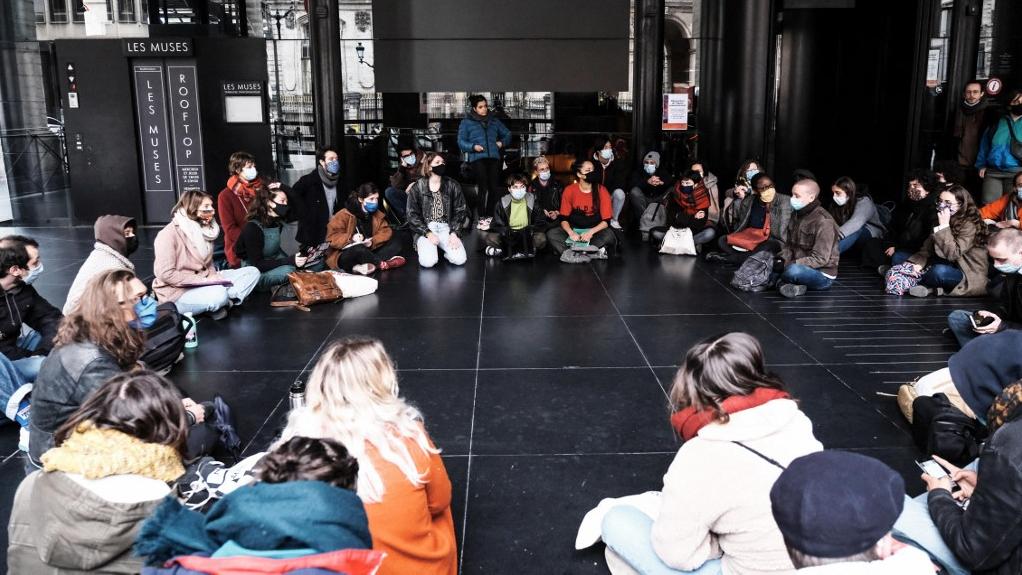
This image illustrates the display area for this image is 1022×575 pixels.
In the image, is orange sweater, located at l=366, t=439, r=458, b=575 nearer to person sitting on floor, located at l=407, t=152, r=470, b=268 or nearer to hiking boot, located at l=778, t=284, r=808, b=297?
hiking boot, located at l=778, t=284, r=808, b=297

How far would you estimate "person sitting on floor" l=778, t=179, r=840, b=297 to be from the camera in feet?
28.0

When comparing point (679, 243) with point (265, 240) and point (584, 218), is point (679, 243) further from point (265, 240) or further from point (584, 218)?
point (265, 240)

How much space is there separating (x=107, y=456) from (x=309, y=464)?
2.55ft

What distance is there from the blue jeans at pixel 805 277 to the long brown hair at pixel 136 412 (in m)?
6.88

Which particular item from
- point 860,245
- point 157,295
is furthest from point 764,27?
point 157,295

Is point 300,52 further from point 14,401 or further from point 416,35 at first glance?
point 14,401

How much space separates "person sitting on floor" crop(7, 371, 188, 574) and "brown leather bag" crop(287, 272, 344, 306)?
5.22 metres

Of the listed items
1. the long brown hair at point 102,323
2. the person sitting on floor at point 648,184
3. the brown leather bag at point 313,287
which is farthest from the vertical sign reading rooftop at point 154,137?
the long brown hair at point 102,323

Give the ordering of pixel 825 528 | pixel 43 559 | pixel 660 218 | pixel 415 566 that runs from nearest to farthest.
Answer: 1. pixel 825 528
2. pixel 43 559
3. pixel 415 566
4. pixel 660 218

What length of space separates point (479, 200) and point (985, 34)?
283 inches

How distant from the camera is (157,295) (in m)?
7.45

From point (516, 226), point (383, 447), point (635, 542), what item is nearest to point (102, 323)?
point (383, 447)

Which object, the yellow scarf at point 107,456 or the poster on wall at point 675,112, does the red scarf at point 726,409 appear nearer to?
the yellow scarf at point 107,456

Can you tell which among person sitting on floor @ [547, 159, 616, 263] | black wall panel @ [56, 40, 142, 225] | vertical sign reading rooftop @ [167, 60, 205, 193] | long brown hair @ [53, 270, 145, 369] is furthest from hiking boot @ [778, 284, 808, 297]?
black wall panel @ [56, 40, 142, 225]
